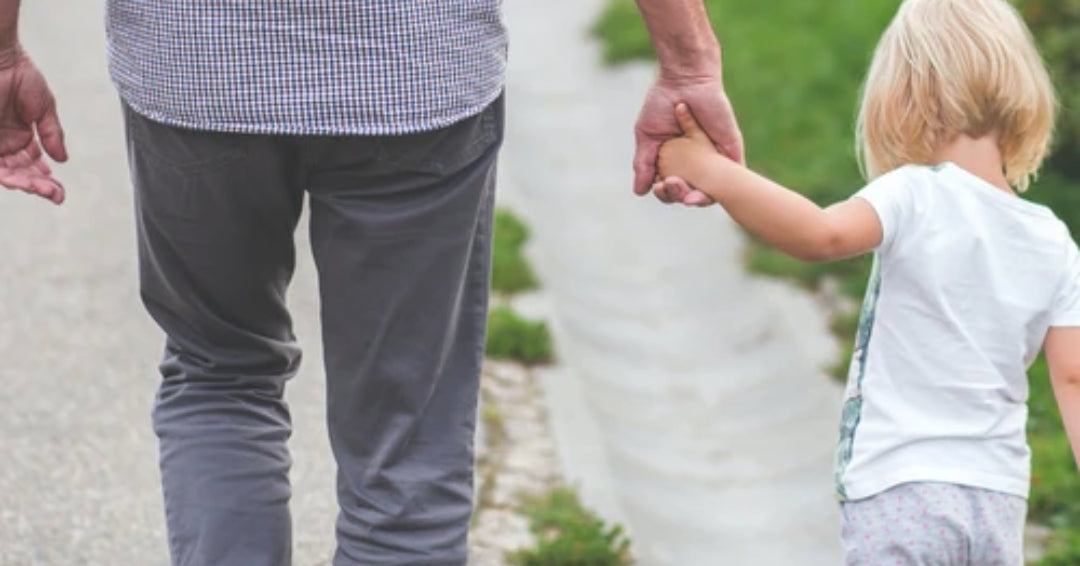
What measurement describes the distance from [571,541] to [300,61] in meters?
1.60

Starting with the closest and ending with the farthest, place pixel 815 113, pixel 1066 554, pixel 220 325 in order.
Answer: pixel 220 325 < pixel 1066 554 < pixel 815 113

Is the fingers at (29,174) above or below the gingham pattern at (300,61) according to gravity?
below

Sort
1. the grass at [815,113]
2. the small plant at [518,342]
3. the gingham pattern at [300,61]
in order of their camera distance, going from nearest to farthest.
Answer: the gingham pattern at [300,61] → the grass at [815,113] → the small plant at [518,342]

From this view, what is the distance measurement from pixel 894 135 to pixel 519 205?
339cm

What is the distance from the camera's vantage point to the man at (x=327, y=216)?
8.11 feet

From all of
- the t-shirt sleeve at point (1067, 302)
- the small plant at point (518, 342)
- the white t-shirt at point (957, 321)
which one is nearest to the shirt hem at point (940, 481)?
the white t-shirt at point (957, 321)

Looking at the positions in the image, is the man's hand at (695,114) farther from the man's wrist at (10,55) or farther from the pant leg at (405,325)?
the man's wrist at (10,55)

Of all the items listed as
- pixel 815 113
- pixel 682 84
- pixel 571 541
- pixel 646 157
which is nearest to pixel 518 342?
pixel 571 541

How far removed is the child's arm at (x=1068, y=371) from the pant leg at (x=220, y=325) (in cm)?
107

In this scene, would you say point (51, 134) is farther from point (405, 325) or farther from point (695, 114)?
point (695, 114)

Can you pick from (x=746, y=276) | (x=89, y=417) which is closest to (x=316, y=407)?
(x=89, y=417)

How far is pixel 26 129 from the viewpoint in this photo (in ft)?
9.48

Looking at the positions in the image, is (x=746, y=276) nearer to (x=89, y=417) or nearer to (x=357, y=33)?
(x=89, y=417)

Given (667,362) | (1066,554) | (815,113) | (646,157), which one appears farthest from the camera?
(815,113)
